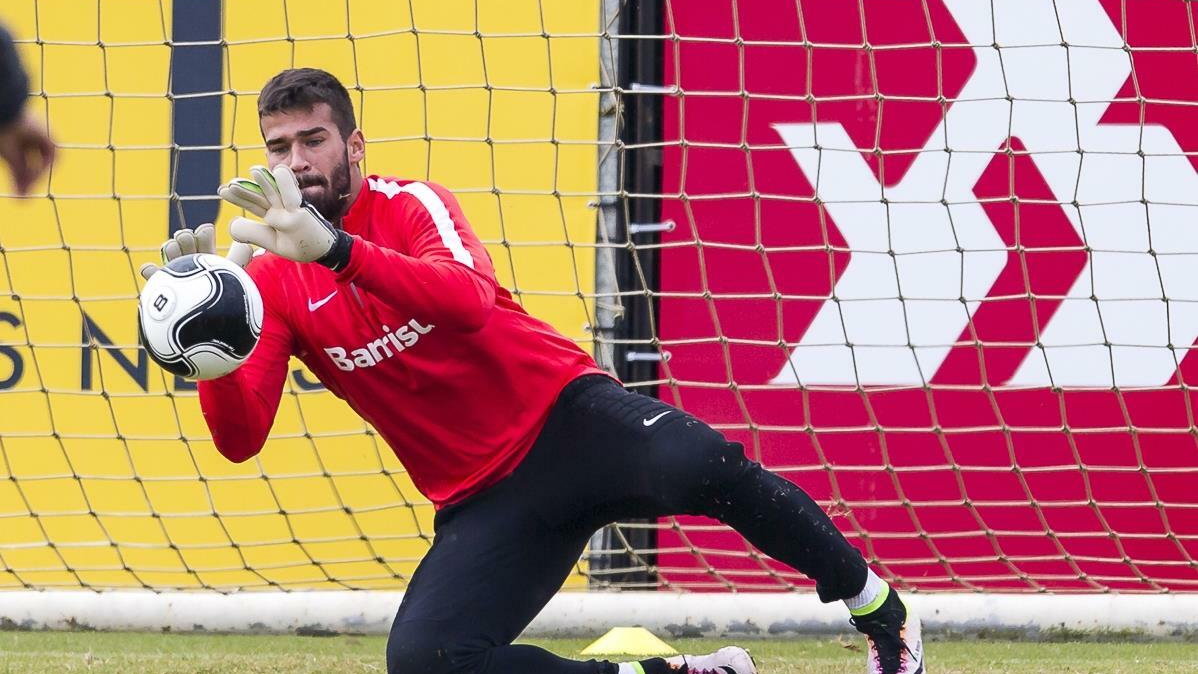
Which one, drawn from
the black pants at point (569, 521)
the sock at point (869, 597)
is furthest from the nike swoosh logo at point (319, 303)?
the sock at point (869, 597)

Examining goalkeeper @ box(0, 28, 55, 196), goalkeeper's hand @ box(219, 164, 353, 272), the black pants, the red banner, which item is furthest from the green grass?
goalkeeper @ box(0, 28, 55, 196)

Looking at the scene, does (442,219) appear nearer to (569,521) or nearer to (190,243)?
(190,243)

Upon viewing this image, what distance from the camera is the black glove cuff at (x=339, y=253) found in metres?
3.30

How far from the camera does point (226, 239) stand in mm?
5977

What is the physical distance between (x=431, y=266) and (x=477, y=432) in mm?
508

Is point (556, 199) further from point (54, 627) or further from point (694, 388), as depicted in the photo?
point (54, 627)

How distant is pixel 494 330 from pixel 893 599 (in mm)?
1092

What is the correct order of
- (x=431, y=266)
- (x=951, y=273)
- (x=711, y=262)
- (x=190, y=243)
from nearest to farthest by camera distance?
(x=431, y=266) → (x=190, y=243) → (x=951, y=273) → (x=711, y=262)

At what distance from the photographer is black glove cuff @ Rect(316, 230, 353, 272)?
330 centimetres

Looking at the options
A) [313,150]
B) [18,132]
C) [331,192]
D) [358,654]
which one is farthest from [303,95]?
[358,654]

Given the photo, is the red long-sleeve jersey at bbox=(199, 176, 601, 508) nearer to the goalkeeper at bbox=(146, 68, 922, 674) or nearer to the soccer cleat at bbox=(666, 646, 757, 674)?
the goalkeeper at bbox=(146, 68, 922, 674)

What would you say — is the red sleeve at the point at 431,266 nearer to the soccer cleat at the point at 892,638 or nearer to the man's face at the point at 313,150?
the man's face at the point at 313,150

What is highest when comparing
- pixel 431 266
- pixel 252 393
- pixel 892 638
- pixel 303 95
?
pixel 303 95

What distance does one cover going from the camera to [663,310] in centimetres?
608
